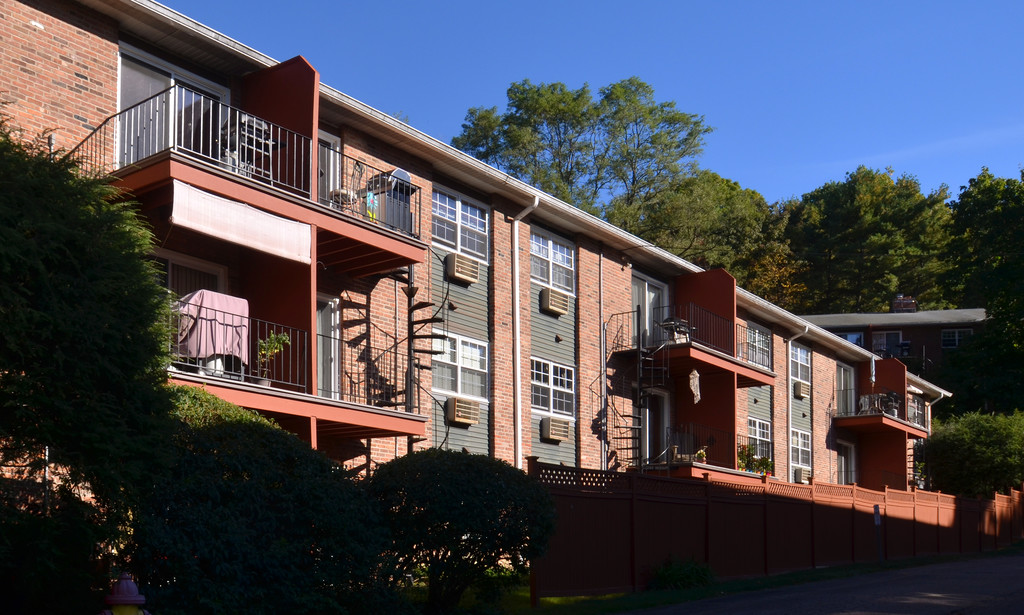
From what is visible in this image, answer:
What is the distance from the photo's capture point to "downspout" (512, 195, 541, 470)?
22.6 meters

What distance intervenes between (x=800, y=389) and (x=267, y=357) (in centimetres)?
2326

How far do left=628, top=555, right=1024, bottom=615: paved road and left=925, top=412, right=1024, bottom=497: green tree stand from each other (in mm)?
18723

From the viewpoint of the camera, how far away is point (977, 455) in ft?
131

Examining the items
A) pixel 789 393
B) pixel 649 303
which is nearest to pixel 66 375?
pixel 649 303

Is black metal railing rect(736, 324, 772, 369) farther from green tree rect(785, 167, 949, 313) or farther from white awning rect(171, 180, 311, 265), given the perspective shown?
green tree rect(785, 167, 949, 313)

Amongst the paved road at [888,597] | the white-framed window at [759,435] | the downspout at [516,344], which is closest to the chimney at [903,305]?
the white-framed window at [759,435]

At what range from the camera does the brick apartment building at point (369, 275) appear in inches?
599

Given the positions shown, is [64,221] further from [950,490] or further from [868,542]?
[950,490]

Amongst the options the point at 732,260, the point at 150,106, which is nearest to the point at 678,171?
the point at 732,260

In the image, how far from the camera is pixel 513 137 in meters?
49.8

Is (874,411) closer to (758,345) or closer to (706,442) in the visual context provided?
(758,345)

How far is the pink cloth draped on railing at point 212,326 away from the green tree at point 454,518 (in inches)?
133

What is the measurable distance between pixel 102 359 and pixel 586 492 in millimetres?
9072

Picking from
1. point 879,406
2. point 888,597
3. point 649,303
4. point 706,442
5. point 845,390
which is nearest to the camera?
point 888,597
